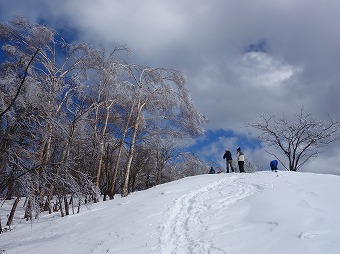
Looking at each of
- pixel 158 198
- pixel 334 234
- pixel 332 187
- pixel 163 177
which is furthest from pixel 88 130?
pixel 163 177

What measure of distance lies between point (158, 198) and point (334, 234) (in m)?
7.56

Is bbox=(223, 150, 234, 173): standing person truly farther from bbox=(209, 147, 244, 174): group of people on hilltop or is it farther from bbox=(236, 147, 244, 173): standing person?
bbox=(236, 147, 244, 173): standing person

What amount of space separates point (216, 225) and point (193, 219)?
1151mm

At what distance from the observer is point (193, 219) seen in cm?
857

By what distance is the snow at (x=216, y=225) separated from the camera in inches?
235

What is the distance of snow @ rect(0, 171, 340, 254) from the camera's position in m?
5.96

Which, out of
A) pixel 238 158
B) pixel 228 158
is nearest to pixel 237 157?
pixel 238 158

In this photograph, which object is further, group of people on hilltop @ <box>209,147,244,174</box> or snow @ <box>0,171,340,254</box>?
group of people on hilltop @ <box>209,147,244,174</box>

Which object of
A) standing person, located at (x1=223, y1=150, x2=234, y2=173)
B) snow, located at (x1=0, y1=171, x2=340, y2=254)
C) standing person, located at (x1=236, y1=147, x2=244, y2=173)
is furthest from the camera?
standing person, located at (x1=223, y1=150, x2=234, y2=173)

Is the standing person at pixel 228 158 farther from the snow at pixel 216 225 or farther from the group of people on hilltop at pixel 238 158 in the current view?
the snow at pixel 216 225

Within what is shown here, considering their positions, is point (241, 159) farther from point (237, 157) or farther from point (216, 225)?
point (216, 225)

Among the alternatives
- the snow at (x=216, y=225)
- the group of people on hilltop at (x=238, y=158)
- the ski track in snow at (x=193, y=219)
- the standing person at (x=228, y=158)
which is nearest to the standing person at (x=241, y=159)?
the group of people on hilltop at (x=238, y=158)

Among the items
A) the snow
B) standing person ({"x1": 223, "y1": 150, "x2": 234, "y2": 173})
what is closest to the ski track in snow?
the snow

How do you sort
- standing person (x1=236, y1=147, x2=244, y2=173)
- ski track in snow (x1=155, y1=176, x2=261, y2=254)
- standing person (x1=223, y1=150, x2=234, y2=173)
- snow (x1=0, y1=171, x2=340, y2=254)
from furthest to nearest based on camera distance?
standing person (x1=223, y1=150, x2=234, y2=173)
standing person (x1=236, y1=147, x2=244, y2=173)
ski track in snow (x1=155, y1=176, x2=261, y2=254)
snow (x1=0, y1=171, x2=340, y2=254)
